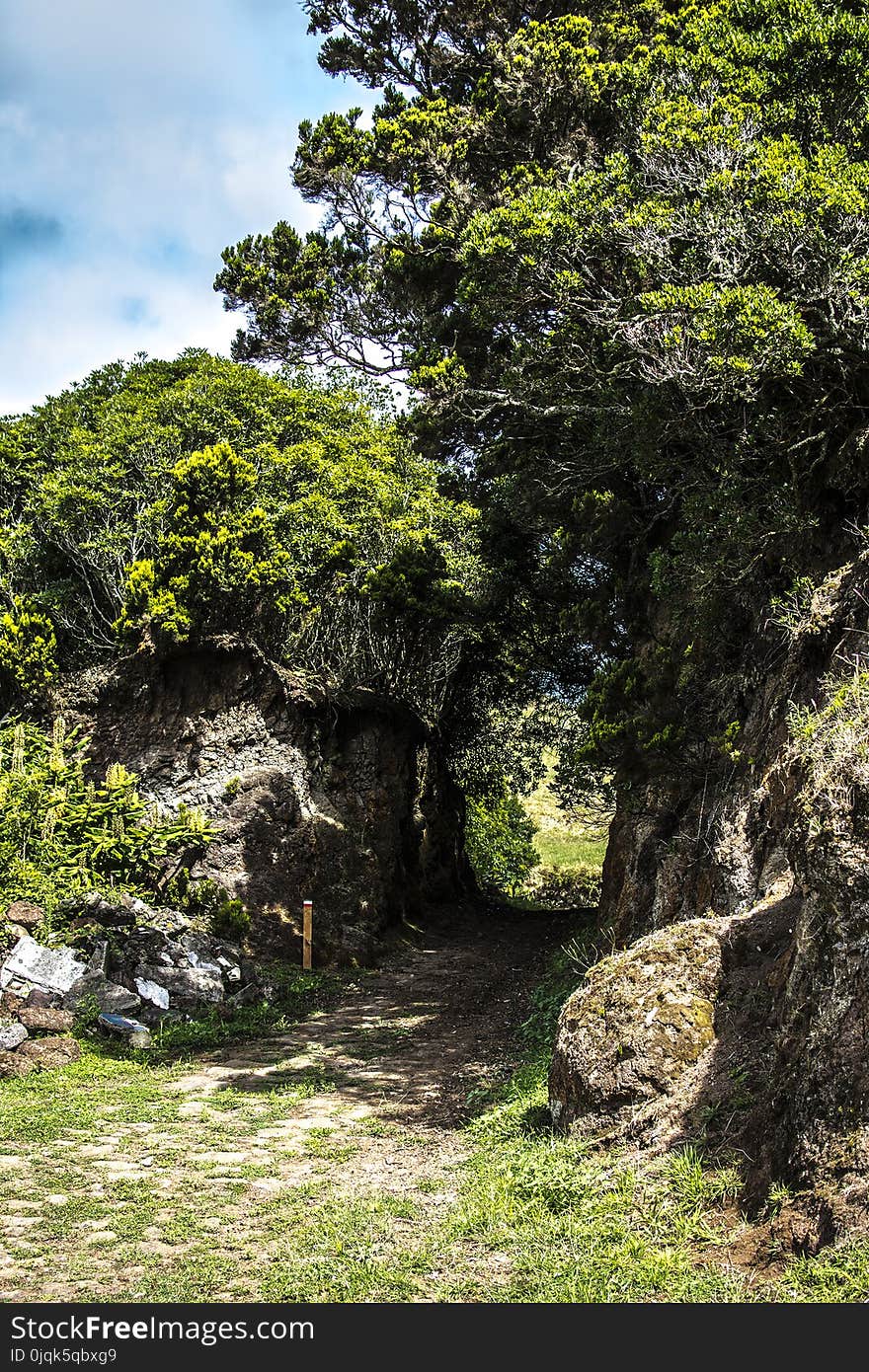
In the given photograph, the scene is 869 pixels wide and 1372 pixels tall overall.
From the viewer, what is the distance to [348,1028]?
10984 mm

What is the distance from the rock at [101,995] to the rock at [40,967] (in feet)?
0.30

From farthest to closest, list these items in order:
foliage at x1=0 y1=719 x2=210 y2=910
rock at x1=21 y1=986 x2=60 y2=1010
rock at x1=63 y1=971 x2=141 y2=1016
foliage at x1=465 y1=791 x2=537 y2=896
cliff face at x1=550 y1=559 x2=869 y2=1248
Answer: foliage at x1=465 y1=791 x2=537 y2=896 < foliage at x1=0 y1=719 x2=210 y2=910 < rock at x1=63 y1=971 x2=141 y2=1016 < rock at x1=21 y1=986 x2=60 y2=1010 < cliff face at x1=550 y1=559 x2=869 y2=1248

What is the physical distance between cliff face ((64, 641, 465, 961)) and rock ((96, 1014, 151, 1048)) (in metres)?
3.65

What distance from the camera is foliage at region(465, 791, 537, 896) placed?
2281 centimetres

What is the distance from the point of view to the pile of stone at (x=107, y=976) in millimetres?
9633

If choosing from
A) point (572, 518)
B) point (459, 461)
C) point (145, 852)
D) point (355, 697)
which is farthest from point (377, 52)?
point (145, 852)

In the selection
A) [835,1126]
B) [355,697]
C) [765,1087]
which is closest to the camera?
[835,1126]

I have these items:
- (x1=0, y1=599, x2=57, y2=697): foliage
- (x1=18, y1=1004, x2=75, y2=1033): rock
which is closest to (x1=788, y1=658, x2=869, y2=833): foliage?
(x1=18, y1=1004, x2=75, y2=1033): rock

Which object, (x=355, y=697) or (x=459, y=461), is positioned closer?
(x=459, y=461)

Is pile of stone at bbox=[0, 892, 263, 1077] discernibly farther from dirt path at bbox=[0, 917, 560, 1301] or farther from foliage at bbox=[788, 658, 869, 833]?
foliage at bbox=[788, 658, 869, 833]

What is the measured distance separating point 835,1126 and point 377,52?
12.1 meters

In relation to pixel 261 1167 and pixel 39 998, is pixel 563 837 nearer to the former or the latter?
pixel 39 998

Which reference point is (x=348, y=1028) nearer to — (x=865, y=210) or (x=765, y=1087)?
(x=765, y=1087)

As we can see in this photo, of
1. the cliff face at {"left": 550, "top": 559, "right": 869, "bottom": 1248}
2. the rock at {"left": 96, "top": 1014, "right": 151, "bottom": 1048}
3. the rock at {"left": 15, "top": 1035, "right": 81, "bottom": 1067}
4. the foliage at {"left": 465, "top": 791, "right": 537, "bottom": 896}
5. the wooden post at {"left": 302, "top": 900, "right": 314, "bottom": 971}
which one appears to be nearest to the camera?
the cliff face at {"left": 550, "top": 559, "right": 869, "bottom": 1248}
